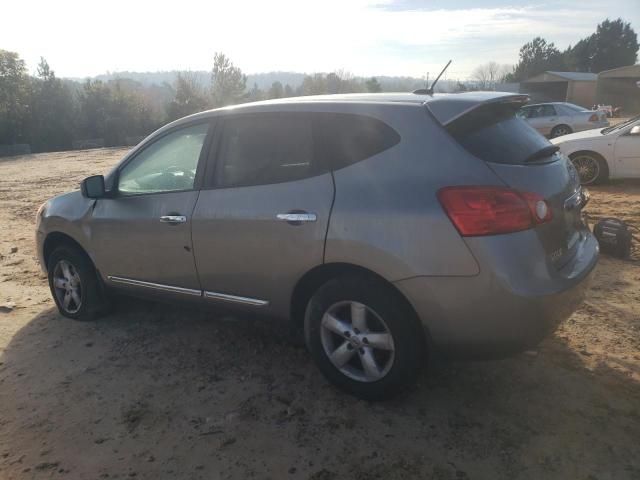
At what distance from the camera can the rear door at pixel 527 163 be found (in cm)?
267

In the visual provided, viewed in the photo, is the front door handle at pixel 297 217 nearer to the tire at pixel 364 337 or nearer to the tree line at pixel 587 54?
the tire at pixel 364 337

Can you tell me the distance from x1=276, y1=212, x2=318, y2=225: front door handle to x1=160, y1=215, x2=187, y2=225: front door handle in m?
0.85

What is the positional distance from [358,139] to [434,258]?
2.80 ft

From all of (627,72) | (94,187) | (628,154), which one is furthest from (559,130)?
(627,72)

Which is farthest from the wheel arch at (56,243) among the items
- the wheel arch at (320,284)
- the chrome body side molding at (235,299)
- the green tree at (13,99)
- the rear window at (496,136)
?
the green tree at (13,99)

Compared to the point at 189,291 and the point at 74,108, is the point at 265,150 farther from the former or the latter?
the point at 74,108

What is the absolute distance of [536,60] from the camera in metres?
60.3

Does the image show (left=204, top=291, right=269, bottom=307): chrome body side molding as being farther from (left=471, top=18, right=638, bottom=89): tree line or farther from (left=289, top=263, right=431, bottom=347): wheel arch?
(left=471, top=18, right=638, bottom=89): tree line

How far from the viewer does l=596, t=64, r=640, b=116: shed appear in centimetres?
4299

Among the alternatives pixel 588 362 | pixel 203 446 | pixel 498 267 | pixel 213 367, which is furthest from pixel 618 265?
pixel 203 446

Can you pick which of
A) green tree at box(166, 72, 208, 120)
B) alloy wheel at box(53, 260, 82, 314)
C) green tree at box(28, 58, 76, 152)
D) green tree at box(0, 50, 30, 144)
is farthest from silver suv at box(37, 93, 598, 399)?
green tree at box(166, 72, 208, 120)

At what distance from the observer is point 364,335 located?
116 inches

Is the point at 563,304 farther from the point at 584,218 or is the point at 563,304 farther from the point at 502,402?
the point at 584,218

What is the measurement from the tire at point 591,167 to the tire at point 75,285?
8.87m
